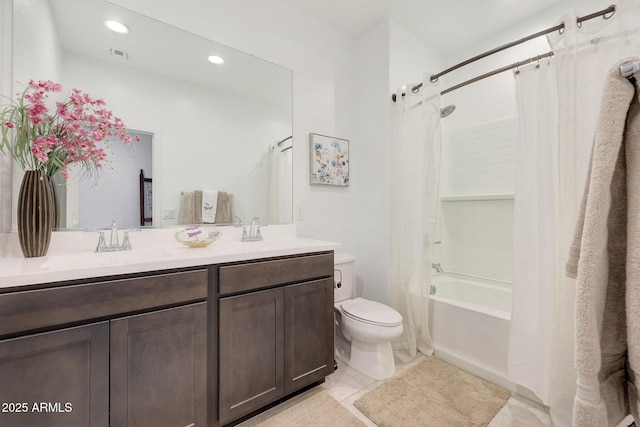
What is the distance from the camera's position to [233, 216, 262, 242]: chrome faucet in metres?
1.90

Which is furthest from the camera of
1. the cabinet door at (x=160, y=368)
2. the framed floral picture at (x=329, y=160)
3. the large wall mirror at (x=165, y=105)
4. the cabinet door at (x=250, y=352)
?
the framed floral picture at (x=329, y=160)

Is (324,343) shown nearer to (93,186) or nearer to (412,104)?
(93,186)

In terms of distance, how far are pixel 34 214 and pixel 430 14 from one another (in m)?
2.89

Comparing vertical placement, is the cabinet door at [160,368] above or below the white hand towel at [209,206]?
below

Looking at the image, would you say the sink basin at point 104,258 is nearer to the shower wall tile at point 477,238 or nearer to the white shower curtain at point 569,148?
the white shower curtain at point 569,148

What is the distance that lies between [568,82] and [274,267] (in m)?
1.76

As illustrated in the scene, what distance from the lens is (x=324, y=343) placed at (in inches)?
65.4

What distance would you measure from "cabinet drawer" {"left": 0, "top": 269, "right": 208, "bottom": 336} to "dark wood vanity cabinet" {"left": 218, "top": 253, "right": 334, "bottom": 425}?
0.53 ft

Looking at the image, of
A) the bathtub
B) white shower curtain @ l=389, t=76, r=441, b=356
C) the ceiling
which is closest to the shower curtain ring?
white shower curtain @ l=389, t=76, r=441, b=356

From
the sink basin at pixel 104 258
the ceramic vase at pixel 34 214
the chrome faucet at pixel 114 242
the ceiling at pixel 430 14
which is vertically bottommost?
the sink basin at pixel 104 258

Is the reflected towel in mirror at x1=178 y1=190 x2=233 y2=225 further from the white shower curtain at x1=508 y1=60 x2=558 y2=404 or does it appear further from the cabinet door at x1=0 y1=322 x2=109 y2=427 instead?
the white shower curtain at x1=508 y1=60 x2=558 y2=404

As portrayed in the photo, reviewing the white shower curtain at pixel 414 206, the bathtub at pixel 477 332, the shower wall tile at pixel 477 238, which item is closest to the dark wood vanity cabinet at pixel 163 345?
the white shower curtain at pixel 414 206

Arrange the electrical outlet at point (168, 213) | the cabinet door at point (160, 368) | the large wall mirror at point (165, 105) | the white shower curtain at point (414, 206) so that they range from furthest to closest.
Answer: the white shower curtain at point (414, 206) → the electrical outlet at point (168, 213) → the large wall mirror at point (165, 105) → the cabinet door at point (160, 368)

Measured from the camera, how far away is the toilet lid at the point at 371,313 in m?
1.78
